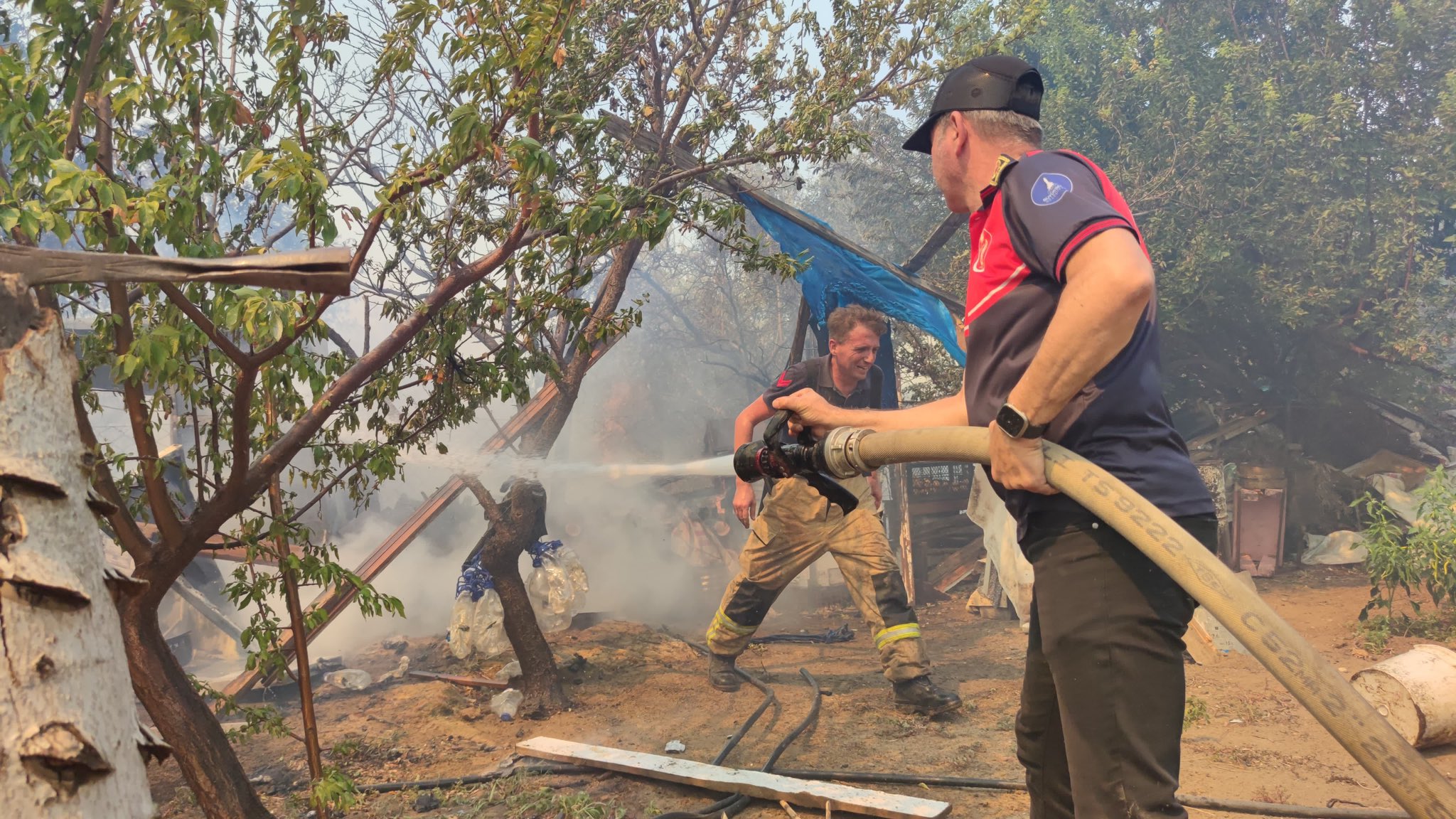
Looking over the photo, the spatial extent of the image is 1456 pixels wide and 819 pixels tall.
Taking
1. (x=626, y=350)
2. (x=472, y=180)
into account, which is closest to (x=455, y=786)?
(x=472, y=180)

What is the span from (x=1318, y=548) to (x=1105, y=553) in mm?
10523

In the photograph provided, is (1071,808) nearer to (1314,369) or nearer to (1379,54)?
(1314,369)

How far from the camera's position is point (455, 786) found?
4.58 meters

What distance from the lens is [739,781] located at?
4129 millimetres

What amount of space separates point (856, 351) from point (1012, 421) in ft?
11.8

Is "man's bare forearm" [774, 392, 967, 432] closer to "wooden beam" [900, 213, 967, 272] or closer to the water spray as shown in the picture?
the water spray

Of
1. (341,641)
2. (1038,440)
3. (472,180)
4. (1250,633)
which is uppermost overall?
(472,180)

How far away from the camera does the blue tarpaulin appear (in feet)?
23.9

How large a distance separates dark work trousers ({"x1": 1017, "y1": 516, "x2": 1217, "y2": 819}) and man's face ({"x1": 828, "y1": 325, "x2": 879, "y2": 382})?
3.50 m

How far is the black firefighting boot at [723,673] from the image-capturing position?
6332mm

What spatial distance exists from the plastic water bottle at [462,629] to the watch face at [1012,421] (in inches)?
232

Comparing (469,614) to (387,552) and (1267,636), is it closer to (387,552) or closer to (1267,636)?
(387,552)

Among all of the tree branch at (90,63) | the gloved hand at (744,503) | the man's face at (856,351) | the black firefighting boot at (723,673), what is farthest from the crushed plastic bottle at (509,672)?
the tree branch at (90,63)

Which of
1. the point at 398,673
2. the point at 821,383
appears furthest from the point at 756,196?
the point at 398,673
